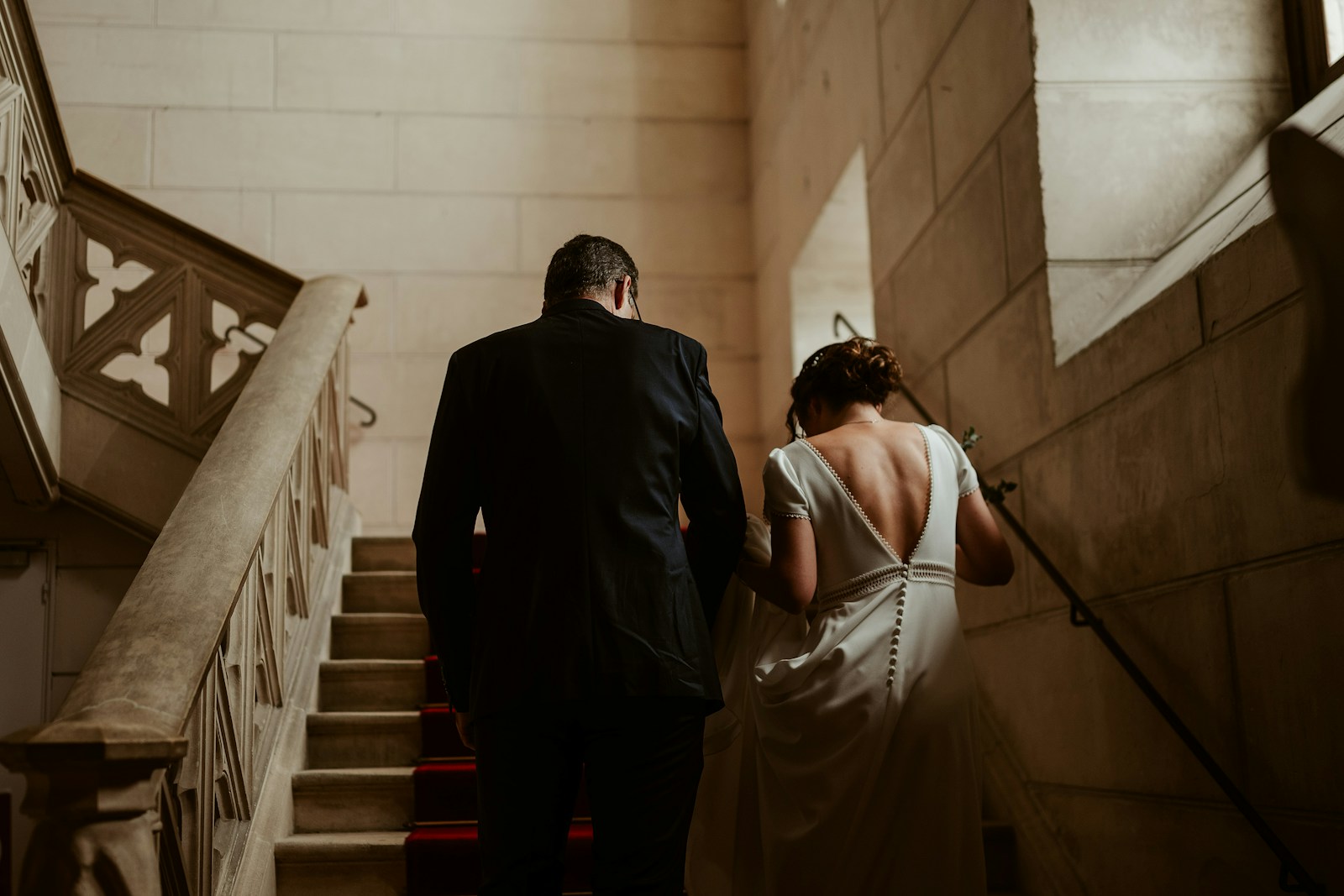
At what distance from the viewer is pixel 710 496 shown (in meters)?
2.25

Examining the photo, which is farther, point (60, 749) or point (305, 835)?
point (305, 835)

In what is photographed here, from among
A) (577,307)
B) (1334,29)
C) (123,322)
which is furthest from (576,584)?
(123,322)

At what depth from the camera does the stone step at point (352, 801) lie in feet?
12.4

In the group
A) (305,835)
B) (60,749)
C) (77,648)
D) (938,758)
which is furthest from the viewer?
(77,648)

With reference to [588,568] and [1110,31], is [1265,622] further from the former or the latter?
[1110,31]

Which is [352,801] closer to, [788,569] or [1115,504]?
[788,569]

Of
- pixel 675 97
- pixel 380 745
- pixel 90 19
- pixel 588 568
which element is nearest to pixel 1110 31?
pixel 588 568

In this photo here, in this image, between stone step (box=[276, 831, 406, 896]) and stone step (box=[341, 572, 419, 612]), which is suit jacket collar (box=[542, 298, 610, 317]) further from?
stone step (box=[341, 572, 419, 612])

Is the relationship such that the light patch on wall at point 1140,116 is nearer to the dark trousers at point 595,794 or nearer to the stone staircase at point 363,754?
the dark trousers at point 595,794

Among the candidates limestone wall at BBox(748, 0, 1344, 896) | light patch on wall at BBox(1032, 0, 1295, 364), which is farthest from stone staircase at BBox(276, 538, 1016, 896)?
light patch on wall at BBox(1032, 0, 1295, 364)

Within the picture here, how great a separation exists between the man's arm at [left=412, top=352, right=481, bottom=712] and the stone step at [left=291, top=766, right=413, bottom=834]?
1.78 meters

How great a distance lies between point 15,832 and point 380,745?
2141 millimetres

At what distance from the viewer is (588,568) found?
6.67ft

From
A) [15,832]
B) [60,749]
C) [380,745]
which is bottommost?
[15,832]
